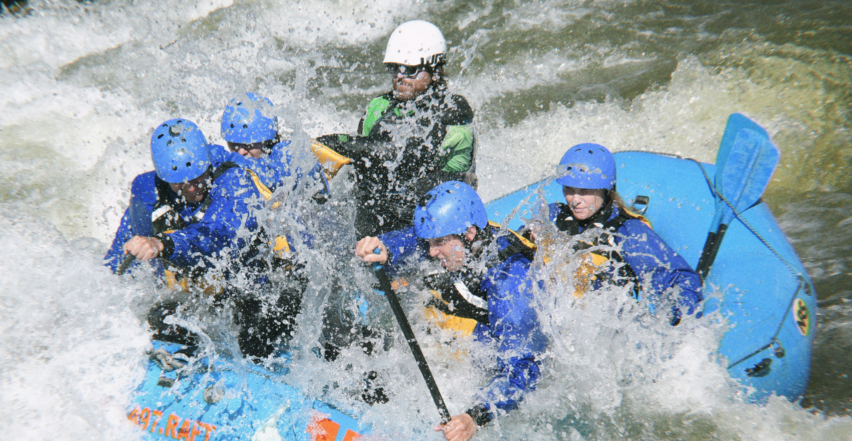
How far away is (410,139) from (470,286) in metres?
1.25

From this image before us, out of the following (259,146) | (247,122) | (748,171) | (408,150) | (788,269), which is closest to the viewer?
(788,269)

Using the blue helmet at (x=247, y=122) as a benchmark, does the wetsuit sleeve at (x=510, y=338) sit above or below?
below

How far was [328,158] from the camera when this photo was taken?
3477mm

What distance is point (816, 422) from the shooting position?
3.14m

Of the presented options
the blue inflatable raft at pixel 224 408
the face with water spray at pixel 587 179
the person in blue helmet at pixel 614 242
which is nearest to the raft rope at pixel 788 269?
the person in blue helmet at pixel 614 242

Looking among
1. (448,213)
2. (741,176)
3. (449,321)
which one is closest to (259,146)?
(448,213)

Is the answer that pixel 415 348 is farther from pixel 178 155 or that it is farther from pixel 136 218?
pixel 136 218

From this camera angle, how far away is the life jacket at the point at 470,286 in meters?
2.67

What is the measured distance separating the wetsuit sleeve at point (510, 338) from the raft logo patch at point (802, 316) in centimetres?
179

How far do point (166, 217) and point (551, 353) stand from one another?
97.5 inches

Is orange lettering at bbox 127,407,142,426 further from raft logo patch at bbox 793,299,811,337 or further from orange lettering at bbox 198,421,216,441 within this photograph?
raft logo patch at bbox 793,299,811,337

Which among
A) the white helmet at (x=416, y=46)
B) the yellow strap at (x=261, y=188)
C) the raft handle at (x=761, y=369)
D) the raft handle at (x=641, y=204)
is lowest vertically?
the raft handle at (x=761, y=369)

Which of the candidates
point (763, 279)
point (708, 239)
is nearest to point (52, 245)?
point (708, 239)

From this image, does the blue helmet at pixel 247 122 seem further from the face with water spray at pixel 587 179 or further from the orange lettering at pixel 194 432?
the face with water spray at pixel 587 179
